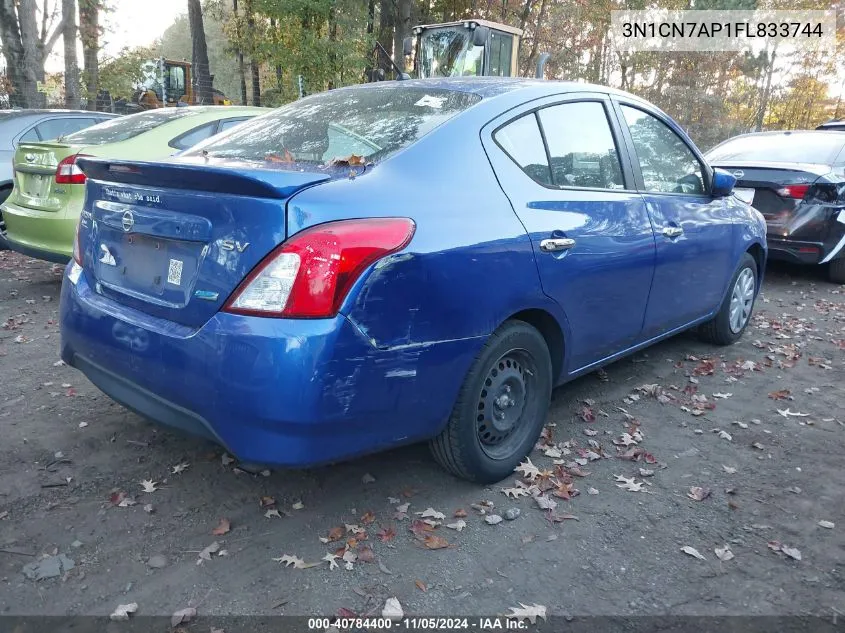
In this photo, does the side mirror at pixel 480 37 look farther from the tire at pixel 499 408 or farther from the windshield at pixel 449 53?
the tire at pixel 499 408

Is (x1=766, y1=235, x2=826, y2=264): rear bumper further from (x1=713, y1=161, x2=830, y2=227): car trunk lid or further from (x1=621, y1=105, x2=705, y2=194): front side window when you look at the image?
(x1=621, y1=105, x2=705, y2=194): front side window

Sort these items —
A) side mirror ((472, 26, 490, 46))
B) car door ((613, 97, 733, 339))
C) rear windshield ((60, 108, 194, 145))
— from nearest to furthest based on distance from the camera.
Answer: car door ((613, 97, 733, 339)), rear windshield ((60, 108, 194, 145)), side mirror ((472, 26, 490, 46))

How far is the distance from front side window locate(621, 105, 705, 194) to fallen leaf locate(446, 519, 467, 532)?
7.38ft

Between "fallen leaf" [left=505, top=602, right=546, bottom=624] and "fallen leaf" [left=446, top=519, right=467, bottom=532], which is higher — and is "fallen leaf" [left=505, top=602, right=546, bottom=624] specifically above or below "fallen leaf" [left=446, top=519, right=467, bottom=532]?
below

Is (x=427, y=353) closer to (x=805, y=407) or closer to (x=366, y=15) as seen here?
(x=805, y=407)

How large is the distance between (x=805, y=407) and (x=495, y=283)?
105 inches

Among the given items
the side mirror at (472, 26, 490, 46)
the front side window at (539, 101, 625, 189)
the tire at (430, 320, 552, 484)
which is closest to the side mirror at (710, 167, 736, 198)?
the front side window at (539, 101, 625, 189)

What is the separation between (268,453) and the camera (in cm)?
233

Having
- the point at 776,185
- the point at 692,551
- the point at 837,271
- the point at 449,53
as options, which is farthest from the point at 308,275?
the point at 449,53

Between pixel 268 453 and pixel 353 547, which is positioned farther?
pixel 353 547

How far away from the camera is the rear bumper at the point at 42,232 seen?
5571 millimetres

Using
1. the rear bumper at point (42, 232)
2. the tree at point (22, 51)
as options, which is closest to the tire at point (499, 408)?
the rear bumper at point (42, 232)

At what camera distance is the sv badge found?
2.29 metres

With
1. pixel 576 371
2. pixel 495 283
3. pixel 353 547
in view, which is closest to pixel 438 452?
pixel 353 547
